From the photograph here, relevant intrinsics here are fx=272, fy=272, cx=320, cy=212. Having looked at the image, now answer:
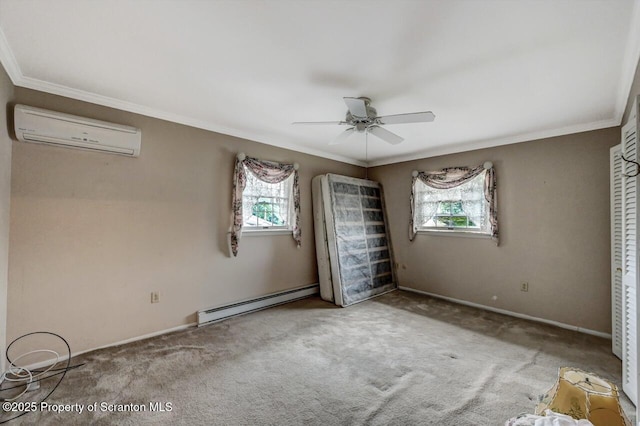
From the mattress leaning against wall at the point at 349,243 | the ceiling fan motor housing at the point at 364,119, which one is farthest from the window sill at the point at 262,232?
the ceiling fan motor housing at the point at 364,119

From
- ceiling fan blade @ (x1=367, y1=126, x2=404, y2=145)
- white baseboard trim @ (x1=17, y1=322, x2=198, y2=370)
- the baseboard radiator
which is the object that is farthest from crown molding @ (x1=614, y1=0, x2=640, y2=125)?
white baseboard trim @ (x1=17, y1=322, x2=198, y2=370)

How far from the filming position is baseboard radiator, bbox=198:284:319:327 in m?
3.29

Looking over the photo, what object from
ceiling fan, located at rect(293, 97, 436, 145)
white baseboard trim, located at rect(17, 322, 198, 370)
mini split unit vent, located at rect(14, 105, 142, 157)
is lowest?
white baseboard trim, located at rect(17, 322, 198, 370)

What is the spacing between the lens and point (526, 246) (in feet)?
11.8

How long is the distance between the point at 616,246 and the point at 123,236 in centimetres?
491

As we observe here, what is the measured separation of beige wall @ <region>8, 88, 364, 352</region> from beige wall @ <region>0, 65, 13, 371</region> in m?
0.07

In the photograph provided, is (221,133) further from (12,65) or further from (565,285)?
(565,285)

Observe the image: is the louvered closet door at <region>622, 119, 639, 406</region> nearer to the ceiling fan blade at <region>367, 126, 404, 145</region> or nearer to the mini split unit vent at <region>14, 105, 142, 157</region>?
the ceiling fan blade at <region>367, 126, 404, 145</region>

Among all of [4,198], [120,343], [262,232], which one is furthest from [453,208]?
[4,198]

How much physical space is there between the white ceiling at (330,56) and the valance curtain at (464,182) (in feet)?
3.26

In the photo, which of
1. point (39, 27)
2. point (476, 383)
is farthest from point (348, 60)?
point (476, 383)

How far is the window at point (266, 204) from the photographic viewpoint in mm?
3828

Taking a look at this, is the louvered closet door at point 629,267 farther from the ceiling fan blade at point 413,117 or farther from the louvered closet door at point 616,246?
the ceiling fan blade at point 413,117

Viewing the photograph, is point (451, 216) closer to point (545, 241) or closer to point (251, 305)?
point (545, 241)
